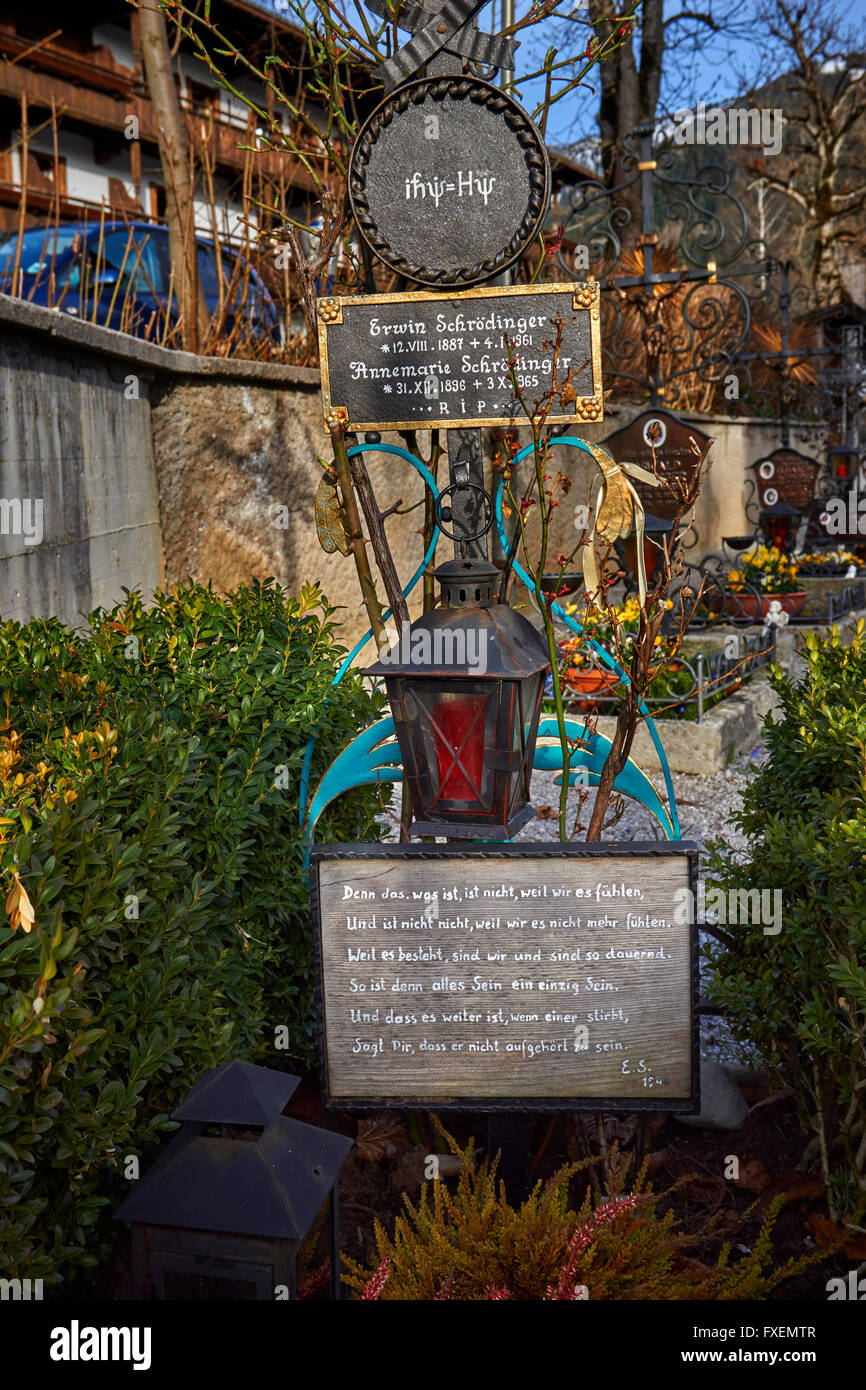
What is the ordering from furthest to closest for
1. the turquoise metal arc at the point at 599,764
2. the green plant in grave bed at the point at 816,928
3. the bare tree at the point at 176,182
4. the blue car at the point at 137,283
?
1. the bare tree at the point at 176,182
2. the blue car at the point at 137,283
3. the turquoise metal arc at the point at 599,764
4. the green plant in grave bed at the point at 816,928

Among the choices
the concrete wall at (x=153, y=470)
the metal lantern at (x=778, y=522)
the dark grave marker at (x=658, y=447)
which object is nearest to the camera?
the concrete wall at (x=153, y=470)

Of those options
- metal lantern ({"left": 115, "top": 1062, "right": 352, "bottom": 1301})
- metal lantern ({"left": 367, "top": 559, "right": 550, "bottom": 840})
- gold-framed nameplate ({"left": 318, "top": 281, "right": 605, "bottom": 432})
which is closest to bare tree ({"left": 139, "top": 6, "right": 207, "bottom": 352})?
gold-framed nameplate ({"left": 318, "top": 281, "right": 605, "bottom": 432})

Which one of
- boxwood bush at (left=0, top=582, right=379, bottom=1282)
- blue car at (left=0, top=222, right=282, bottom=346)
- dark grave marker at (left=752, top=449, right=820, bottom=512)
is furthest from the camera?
dark grave marker at (left=752, top=449, right=820, bottom=512)

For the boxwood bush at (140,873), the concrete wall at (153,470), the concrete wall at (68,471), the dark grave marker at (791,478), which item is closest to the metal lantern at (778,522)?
the dark grave marker at (791,478)

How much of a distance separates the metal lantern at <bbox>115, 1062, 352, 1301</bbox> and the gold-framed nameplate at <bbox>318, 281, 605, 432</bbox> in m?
1.54

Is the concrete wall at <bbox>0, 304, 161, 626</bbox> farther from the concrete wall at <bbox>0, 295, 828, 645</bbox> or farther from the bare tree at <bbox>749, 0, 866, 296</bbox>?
the bare tree at <bbox>749, 0, 866, 296</bbox>

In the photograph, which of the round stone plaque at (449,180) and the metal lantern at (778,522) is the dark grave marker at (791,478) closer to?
the metal lantern at (778,522)

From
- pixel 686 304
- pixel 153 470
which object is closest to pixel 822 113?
pixel 686 304

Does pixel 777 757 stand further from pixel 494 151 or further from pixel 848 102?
pixel 848 102

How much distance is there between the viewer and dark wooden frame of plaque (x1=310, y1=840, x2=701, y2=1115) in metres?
2.34

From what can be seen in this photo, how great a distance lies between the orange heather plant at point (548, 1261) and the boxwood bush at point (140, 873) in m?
0.58

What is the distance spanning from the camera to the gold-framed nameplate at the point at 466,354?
2.56 meters

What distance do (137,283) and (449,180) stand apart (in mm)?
5485

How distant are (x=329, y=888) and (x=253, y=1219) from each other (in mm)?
683
